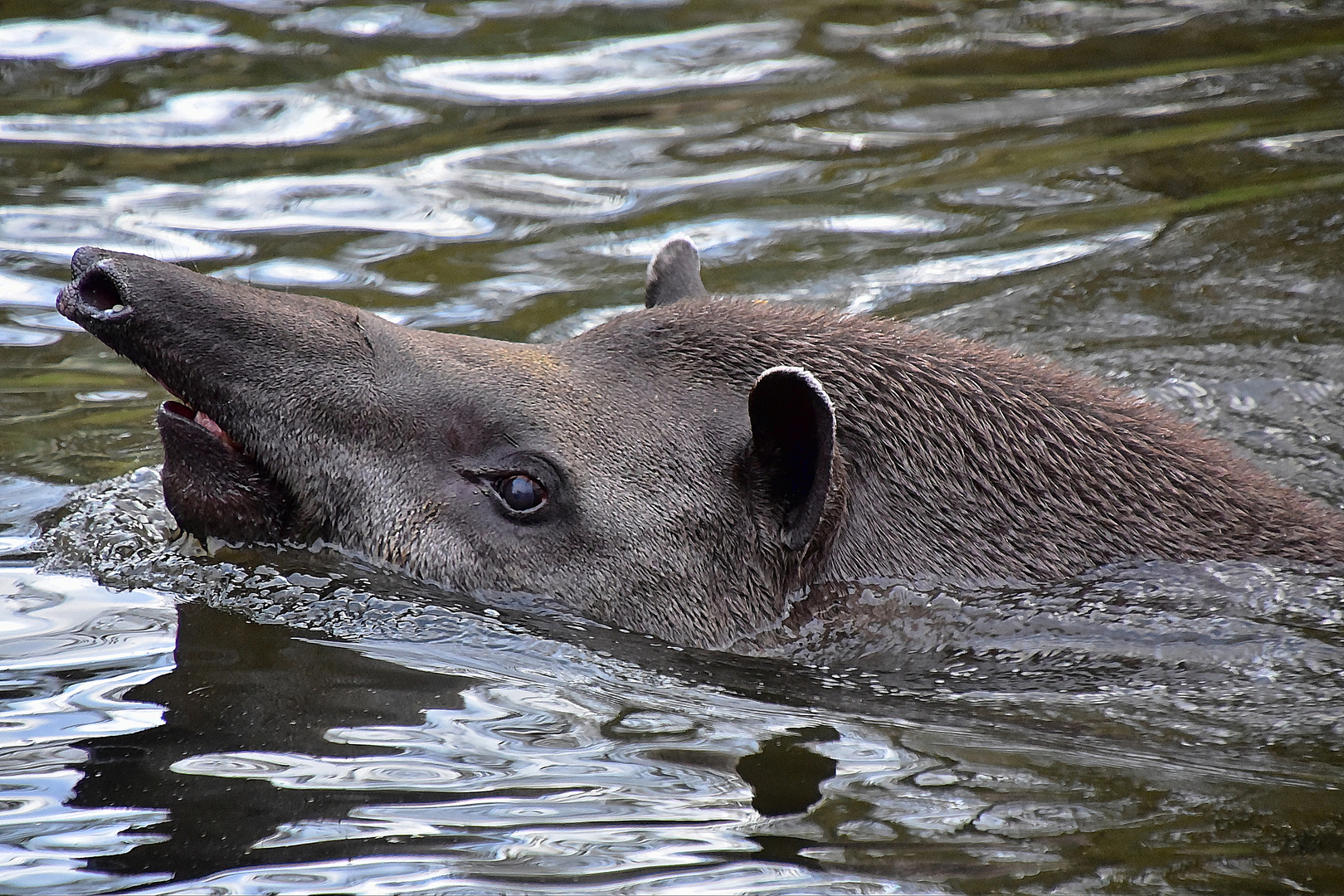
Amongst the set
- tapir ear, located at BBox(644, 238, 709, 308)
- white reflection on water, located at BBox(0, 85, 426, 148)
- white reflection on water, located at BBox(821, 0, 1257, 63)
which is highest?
white reflection on water, located at BBox(821, 0, 1257, 63)

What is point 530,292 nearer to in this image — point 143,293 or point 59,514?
point 59,514

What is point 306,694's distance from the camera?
609 centimetres

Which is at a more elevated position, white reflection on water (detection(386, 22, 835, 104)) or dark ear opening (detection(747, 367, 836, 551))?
white reflection on water (detection(386, 22, 835, 104))

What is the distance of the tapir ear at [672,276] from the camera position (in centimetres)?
785

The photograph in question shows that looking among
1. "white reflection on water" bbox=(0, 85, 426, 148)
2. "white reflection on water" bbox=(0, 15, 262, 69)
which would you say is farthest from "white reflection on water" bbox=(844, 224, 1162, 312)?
"white reflection on water" bbox=(0, 15, 262, 69)

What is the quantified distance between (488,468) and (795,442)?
1.29m

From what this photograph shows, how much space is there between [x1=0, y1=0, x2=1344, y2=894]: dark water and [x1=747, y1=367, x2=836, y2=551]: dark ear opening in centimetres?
42

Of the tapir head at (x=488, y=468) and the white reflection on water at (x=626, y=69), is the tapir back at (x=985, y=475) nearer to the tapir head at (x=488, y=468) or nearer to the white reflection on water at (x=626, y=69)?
the tapir head at (x=488, y=468)

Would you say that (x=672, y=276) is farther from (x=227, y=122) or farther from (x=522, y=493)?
(x=227, y=122)

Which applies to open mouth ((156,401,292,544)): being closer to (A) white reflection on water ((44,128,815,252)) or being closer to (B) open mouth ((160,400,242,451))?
(B) open mouth ((160,400,242,451))

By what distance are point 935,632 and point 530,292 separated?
537cm

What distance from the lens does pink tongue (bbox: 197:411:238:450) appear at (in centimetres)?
674

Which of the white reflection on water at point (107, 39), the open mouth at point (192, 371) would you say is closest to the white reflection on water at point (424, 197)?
the white reflection on water at point (107, 39)

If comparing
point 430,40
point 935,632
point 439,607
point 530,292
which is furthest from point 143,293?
point 430,40
